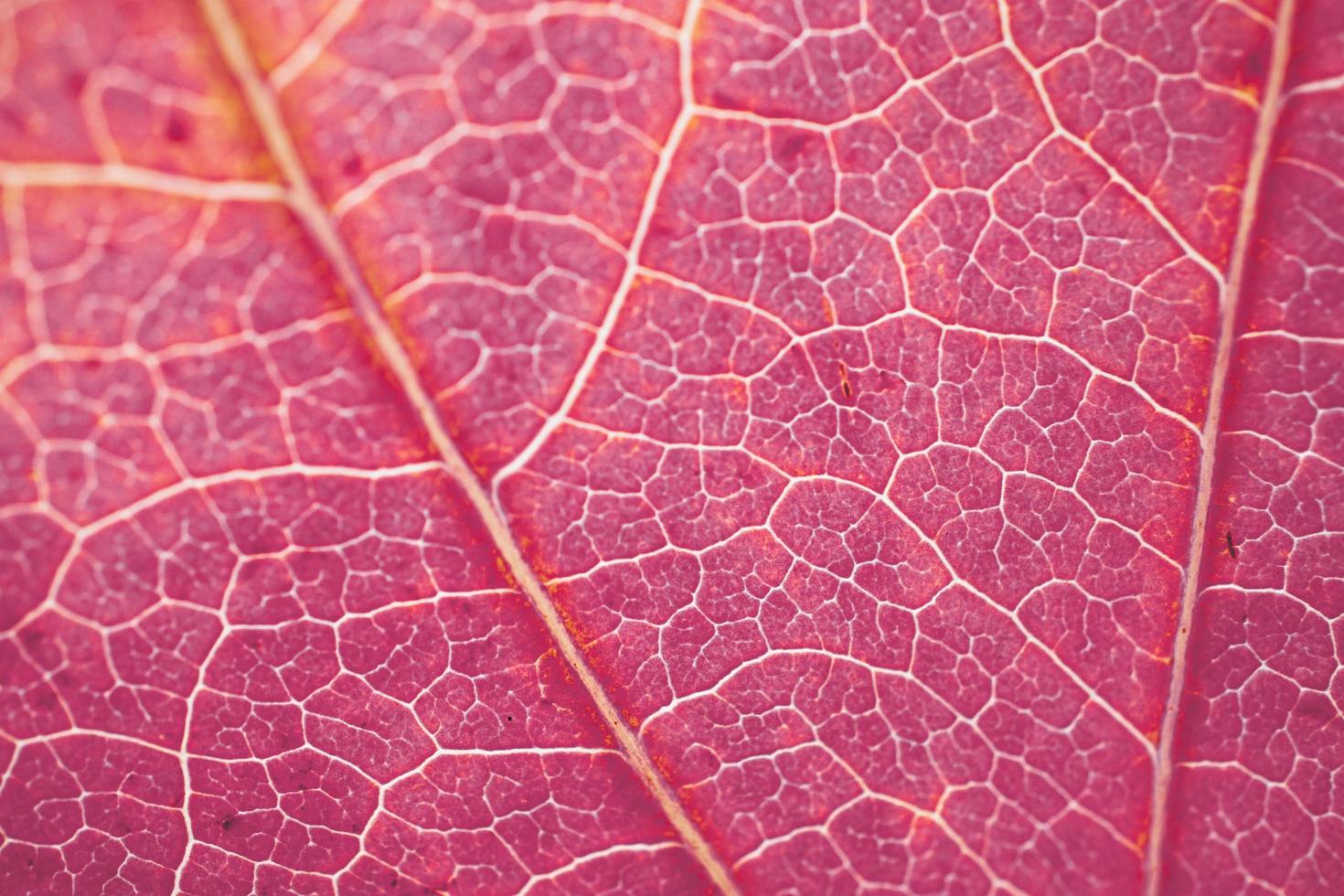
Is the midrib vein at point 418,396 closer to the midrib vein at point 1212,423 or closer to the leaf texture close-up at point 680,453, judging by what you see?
the leaf texture close-up at point 680,453

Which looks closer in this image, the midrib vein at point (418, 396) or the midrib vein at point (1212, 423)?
the midrib vein at point (418, 396)

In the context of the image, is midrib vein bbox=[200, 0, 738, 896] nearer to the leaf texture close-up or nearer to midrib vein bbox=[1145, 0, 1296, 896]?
the leaf texture close-up

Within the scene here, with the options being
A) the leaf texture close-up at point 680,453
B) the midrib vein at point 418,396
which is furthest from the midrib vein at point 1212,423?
the midrib vein at point 418,396

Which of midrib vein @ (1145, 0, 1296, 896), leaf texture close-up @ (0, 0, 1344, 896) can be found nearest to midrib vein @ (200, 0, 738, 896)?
leaf texture close-up @ (0, 0, 1344, 896)

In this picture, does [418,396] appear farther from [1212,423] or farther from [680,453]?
[1212,423]

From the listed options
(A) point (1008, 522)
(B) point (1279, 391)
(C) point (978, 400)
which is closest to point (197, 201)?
(C) point (978, 400)

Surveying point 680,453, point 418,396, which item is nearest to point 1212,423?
point 680,453
